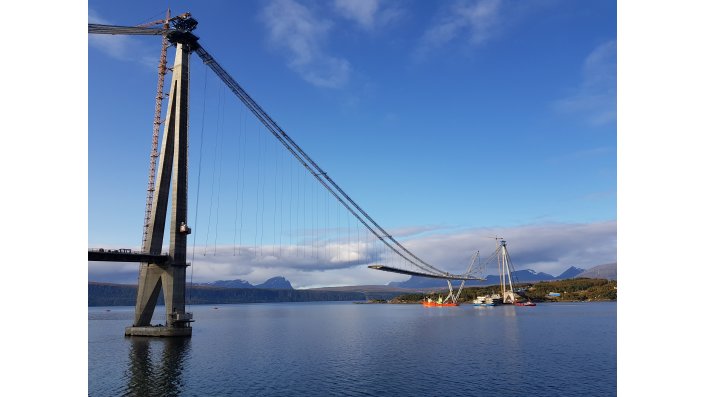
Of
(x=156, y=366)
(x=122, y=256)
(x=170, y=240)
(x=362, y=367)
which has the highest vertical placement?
(x=170, y=240)

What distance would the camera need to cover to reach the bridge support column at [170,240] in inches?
3250

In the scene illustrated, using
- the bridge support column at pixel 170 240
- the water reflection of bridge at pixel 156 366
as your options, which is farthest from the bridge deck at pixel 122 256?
the water reflection of bridge at pixel 156 366

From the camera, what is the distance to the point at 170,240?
3270 inches

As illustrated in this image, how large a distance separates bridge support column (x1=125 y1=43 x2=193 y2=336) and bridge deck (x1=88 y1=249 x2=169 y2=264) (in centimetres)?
174

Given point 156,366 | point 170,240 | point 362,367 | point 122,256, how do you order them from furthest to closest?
1. point 170,240
2. point 122,256
3. point 362,367
4. point 156,366

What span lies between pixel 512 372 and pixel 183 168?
67.6 metres

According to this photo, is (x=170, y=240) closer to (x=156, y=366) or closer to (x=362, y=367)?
(x=156, y=366)

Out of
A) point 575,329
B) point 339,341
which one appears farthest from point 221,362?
point 575,329

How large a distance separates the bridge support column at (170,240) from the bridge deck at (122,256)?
1.74 m

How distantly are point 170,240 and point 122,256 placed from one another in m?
8.63

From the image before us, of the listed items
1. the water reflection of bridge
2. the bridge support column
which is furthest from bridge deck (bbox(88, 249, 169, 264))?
the water reflection of bridge

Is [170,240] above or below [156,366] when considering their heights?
above

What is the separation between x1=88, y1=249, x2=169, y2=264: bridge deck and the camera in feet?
243

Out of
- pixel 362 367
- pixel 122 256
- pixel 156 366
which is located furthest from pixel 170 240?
pixel 362 367
